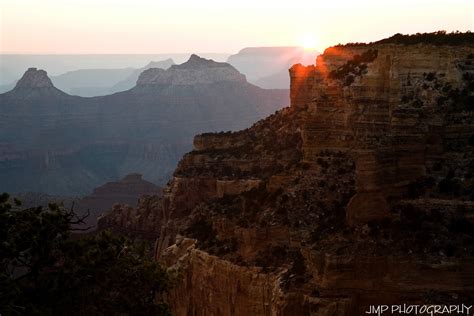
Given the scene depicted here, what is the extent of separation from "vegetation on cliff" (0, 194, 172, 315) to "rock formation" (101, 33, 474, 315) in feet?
30.0

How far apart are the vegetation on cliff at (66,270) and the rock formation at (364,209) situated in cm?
915

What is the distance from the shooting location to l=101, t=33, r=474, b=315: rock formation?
31531 mm

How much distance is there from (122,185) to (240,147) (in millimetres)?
88569

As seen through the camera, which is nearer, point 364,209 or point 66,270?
point 66,270

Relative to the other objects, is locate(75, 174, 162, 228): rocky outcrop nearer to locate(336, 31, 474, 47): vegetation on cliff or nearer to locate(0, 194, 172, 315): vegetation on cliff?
locate(336, 31, 474, 47): vegetation on cliff

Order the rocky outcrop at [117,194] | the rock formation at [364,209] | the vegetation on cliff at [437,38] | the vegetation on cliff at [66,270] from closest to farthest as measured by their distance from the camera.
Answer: the vegetation on cliff at [66,270] < the rock formation at [364,209] < the vegetation on cliff at [437,38] < the rocky outcrop at [117,194]

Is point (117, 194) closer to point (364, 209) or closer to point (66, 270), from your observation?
point (364, 209)

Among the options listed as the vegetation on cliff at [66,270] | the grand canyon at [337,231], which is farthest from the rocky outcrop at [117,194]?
Answer: the vegetation on cliff at [66,270]

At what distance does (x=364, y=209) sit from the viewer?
3378 centimetres

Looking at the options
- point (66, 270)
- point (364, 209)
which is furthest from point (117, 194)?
point (66, 270)

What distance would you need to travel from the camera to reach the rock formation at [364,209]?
3153cm

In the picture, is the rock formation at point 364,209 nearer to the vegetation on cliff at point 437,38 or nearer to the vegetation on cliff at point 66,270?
the vegetation on cliff at point 437,38

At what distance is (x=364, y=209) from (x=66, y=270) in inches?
554

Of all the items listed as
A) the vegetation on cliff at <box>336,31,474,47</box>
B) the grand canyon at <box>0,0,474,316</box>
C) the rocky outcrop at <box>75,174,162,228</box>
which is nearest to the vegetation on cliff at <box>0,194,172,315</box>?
the grand canyon at <box>0,0,474,316</box>
